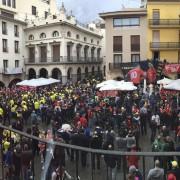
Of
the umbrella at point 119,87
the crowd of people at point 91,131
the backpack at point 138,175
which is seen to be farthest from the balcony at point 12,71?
the backpack at point 138,175

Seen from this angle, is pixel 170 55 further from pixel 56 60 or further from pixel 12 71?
pixel 12 71

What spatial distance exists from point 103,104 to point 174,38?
30.6 meters

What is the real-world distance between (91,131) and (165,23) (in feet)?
121

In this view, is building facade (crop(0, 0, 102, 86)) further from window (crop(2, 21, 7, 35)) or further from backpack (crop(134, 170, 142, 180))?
backpack (crop(134, 170, 142, 180))

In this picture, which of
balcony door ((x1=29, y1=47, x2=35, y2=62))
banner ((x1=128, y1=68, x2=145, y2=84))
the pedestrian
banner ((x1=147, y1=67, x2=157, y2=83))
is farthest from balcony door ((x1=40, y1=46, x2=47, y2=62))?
the pedestrian

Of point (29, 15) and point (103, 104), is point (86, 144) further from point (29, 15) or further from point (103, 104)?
point (29, 15)

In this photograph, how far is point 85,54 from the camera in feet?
232

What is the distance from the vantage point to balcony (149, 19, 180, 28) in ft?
174

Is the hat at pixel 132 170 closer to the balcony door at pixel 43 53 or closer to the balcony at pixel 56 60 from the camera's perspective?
the balcony at pixel 56 60

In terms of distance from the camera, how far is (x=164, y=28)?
176 feet

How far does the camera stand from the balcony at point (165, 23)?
53188mm

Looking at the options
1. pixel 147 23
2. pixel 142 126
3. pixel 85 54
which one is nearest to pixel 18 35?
pixel 85 54

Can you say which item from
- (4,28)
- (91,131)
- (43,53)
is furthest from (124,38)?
(91,131)

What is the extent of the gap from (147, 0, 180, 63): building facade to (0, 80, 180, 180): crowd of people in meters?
22.3
